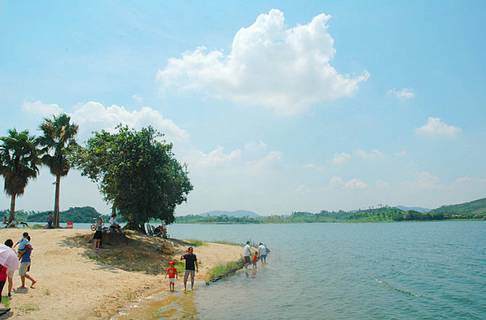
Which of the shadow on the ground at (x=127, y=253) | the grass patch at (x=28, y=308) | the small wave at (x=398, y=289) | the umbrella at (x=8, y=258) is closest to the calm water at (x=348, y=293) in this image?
the small wave at (x=398, y=289)

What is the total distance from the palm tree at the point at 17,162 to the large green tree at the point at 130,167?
324 inches

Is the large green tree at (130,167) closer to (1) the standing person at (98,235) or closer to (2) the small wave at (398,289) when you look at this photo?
(1) the standing person at (98,235)

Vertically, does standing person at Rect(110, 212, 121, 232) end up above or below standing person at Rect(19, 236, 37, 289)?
above

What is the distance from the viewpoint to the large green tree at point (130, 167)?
34062mm

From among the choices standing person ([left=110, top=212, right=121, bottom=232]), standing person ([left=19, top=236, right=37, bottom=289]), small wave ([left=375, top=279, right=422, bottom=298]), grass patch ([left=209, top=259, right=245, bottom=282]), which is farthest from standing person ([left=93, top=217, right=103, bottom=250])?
small wave ([left=375, top=279, right=422, bottom=298])

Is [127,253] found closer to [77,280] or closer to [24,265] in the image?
[77,280]

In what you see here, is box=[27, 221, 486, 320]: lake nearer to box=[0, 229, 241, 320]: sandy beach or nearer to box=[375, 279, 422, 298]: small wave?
box=[375, 279, 422, 298]: small wave

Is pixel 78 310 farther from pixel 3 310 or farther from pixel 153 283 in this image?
pixel 153 283

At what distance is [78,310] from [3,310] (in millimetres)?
3539

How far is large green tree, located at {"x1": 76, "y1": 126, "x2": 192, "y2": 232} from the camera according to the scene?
34.1 m

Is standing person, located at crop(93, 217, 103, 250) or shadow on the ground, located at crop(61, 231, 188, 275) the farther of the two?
standing person, located at crop(93, 217, 103, 250)

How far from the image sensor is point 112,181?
1383 inches

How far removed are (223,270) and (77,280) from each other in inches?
496

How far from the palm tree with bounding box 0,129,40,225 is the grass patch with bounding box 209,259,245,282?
2457 cm
